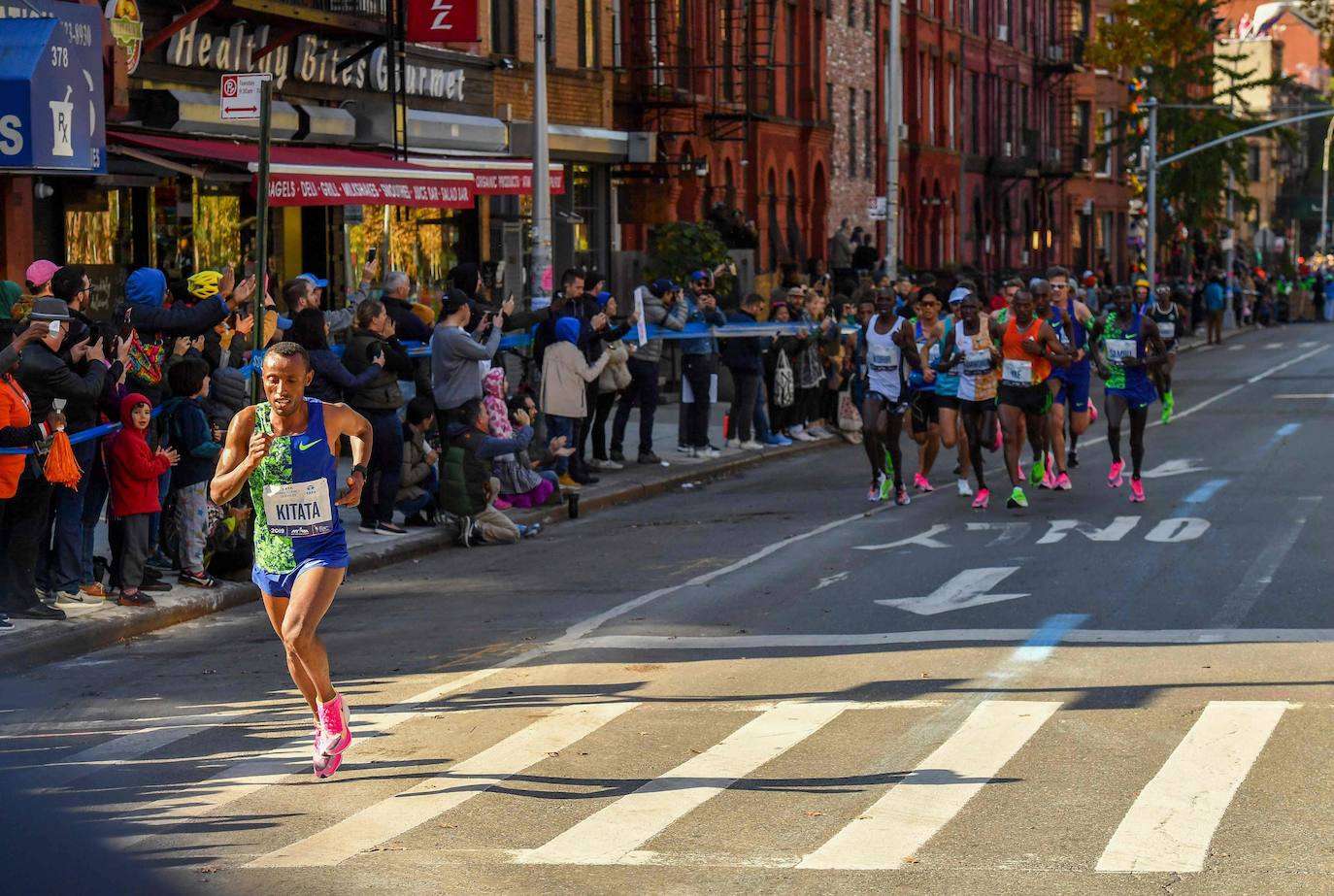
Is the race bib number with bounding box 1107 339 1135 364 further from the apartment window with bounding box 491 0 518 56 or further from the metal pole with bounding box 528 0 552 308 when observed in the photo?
the apartment window with bounding box 491 0 518 56

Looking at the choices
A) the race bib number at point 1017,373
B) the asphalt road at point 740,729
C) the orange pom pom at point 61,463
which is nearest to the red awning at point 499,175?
the race bib number at point 1017,373

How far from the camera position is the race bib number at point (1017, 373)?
19.2 metres

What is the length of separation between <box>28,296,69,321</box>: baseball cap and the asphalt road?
6.42 ft

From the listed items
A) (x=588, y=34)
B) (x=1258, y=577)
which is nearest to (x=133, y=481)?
(x=1258, y=577)

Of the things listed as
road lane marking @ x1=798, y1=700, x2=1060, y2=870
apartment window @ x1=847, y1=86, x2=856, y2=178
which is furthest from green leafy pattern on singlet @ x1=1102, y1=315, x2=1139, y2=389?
apartment window @ x1=847, y1=86, x2=856, y2=178

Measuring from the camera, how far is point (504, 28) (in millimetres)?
32531

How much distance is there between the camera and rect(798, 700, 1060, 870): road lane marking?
768cm

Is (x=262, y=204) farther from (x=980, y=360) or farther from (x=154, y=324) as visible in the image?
(x=980, y=360)

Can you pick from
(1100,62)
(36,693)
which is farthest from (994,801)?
(1100,62)

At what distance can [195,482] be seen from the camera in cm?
1412

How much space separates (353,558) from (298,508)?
6899mm

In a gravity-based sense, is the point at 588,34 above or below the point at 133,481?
above

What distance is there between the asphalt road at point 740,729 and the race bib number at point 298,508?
103 cm

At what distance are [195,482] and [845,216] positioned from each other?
39.1 meters
